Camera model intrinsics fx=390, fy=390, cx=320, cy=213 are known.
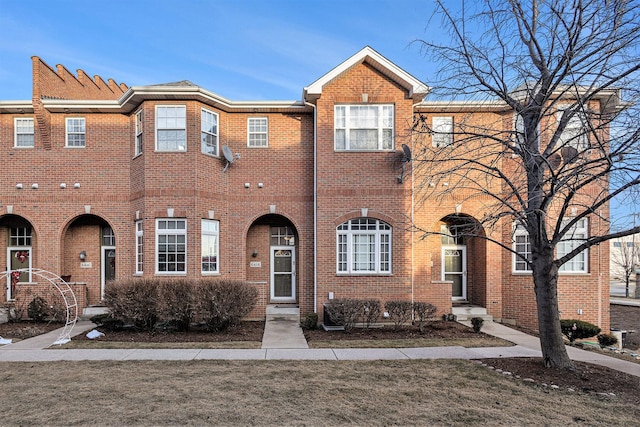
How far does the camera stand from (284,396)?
563cm

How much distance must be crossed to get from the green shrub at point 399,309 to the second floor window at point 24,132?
12.9 metres

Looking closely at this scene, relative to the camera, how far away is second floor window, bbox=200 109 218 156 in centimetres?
1237

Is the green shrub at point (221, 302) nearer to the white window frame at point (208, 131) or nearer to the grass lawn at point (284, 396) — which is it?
the grass lawn at point (284, 396)

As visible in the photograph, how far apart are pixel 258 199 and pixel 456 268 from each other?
24.3 feet

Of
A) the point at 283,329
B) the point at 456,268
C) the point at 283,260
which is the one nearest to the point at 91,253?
the point at 283,260

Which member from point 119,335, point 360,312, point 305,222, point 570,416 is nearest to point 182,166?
point 305,222

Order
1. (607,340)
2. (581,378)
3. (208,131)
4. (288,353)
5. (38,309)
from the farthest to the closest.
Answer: (208,131) < (38,309) < (607,340) < (288,353) < (581,378)

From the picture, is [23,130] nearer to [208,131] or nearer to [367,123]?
[208,131]

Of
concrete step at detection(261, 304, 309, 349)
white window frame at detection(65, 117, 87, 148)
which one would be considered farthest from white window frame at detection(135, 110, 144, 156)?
concrete step at detection(261, 304, 309, 349)

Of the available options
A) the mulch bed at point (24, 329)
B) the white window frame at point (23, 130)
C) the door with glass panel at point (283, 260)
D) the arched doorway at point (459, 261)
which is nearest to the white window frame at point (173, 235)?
the door with glass panel at point (283, 260)

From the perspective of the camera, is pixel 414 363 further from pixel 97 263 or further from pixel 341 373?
pixel 97 263

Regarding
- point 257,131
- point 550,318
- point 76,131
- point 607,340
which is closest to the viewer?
point 550,318

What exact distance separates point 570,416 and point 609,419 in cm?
45

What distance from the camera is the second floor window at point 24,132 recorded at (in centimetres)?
1313
